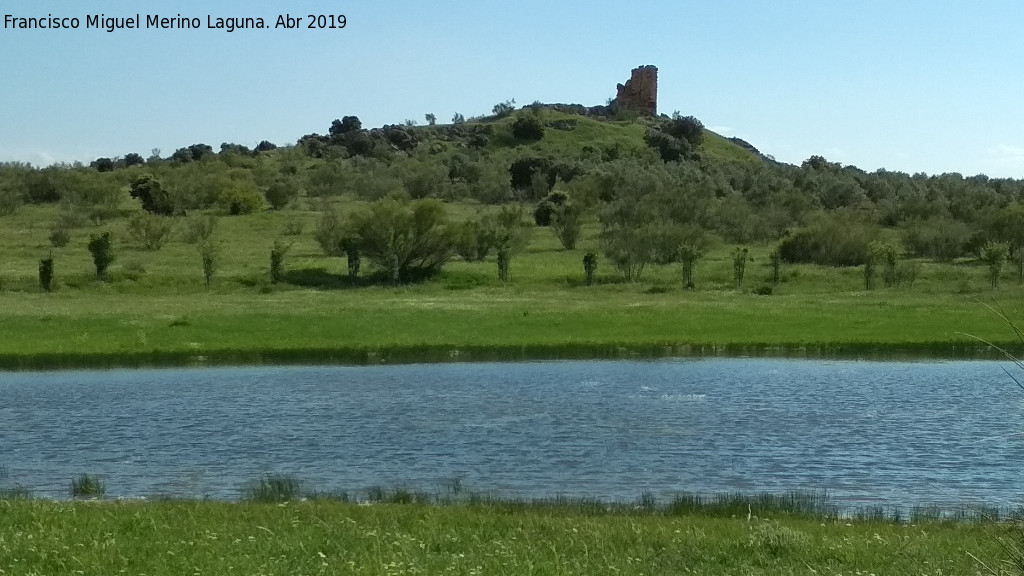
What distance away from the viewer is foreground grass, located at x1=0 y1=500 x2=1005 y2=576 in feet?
35.8

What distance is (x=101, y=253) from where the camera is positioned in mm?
59406

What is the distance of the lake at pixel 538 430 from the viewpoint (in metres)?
19.5

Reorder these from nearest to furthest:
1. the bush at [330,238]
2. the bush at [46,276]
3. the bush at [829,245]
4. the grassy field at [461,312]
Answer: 1. the grassy field at [461,312]
2. the bush at [46,276]
3. the bush at [330,238]
4. the bush at [829,245]

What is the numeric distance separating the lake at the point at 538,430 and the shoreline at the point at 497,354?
2.22 metres

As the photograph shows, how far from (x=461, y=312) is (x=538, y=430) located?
997 inches

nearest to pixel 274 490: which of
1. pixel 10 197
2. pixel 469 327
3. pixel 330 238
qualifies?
pixel 469 327

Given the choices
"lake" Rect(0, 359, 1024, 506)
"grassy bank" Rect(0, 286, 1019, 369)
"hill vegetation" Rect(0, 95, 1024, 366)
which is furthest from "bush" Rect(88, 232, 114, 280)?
"lake" Rect(0, 359, 1024, 506)

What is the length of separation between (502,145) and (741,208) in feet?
261

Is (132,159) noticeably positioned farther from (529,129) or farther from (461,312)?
(461,312)

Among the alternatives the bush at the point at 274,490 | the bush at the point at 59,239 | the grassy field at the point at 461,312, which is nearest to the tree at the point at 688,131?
the grassy field at the point at 461,312

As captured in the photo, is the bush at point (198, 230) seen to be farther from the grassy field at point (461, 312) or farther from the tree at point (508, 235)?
the tree at point (508, 235)

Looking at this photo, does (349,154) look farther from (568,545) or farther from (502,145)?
(568,545)

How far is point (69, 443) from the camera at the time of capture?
23672 millimetres

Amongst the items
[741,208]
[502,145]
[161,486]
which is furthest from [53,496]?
[502,145]
